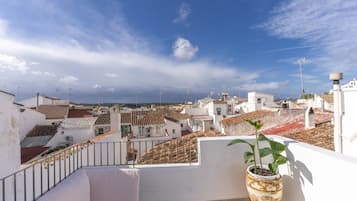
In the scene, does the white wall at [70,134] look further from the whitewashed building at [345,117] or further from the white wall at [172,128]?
the whitewashed building at [345,117]

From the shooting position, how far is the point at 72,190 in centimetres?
198

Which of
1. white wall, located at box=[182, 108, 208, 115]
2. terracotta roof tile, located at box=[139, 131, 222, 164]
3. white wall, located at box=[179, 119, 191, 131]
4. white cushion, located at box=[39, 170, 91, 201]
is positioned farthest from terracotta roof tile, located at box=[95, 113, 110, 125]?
white cushion, located at box=[39, 170, 91, 201]

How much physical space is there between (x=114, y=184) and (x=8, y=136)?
308cm

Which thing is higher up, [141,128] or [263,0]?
[263,0]

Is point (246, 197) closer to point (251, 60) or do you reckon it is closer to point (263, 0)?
point (263, 0)

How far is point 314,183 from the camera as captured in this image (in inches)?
73.7

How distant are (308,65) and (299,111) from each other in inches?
194

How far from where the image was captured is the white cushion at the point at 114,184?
2.40 m

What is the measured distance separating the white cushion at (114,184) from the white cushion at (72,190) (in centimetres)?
14

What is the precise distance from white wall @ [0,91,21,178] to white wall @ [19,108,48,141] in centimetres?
1070

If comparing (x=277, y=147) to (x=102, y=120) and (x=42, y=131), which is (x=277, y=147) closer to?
(x=102, y=120)

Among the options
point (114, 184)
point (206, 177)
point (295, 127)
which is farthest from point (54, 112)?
point (295, 127)

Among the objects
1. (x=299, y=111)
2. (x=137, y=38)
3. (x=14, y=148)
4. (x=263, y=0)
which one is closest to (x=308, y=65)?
(x=299, y=111)

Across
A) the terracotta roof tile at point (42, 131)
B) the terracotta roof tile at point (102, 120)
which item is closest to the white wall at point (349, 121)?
the terracotta roof tile at point (102, 120)
